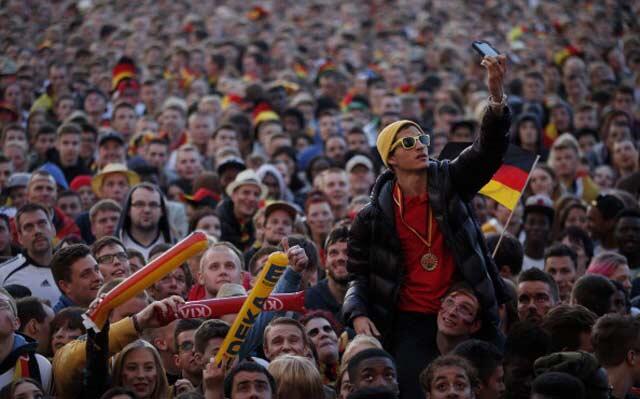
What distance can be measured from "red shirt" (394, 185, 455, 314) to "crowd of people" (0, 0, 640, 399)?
0.01 metres

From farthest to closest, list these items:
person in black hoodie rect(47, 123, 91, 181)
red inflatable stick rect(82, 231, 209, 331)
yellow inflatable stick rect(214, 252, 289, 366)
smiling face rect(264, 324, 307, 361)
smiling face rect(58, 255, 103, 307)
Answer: person in black hoodie rect(47, 123, 91, 181) < smiling face rect(58, 255, 103, 307) < smiling face rect(264, 324, 307, 361) < yellow inflatable stick rect(214, 252, 289, 366) < red inflatable stick rect(82, 231, 209, 331)

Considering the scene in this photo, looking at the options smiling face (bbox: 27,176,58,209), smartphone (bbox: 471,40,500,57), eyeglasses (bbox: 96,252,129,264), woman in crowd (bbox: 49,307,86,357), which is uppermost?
smartphone (bbox: 471,40,500,57)

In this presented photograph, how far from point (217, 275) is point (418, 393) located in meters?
2.46

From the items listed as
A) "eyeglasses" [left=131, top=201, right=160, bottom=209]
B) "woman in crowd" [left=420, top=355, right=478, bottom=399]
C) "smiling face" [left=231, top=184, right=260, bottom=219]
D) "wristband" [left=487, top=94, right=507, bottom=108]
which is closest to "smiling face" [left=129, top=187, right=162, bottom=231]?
"eyeglasses" [left=131, top=201, right=160, bottom=209]

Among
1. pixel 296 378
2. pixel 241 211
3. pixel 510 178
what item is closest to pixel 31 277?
pixel 241 211

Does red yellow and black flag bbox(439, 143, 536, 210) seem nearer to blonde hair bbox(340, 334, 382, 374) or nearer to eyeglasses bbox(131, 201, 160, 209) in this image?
blonde hair bbox(340, 334, 382, 374)

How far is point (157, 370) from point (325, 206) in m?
4.93

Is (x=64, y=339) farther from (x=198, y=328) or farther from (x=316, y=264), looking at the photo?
(x=316, y=264)

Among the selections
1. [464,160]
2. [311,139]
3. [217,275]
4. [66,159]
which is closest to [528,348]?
[464,160]

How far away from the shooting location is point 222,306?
7.83 metres

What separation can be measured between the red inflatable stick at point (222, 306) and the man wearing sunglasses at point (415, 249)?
0.39 metres

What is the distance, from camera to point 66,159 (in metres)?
15.9

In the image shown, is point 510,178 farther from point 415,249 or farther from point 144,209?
point 144,209

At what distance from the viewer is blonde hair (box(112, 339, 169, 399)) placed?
27.2 ft
